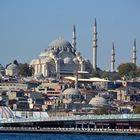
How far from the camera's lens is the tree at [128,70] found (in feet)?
329

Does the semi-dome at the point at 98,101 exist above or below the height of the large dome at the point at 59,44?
below

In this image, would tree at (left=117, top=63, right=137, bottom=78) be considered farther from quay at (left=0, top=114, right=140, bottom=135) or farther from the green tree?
quay at (left=0, top=114, right=140, bottom=135)

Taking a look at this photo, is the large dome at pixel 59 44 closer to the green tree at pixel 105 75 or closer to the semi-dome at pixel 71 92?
the green tree at pixel 105 75

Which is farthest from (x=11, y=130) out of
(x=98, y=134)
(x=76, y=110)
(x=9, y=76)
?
(x=9, y=76)

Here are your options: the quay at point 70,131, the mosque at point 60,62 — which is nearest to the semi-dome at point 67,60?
the mosque at point 60,62

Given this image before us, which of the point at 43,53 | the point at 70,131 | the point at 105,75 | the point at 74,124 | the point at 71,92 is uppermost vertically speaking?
the point at 43,53

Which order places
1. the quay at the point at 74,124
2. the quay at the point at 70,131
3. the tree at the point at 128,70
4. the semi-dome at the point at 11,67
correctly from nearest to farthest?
the quay at the point at 70,131 < the quay at the point at 74,124 < the tree at the point at 128,70 < the semi-dome at the point at 11,67

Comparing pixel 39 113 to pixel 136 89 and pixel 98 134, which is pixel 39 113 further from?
pixel 136 89

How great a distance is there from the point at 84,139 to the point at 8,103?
1282 inches

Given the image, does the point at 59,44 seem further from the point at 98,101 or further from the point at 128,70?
the point at 98,101

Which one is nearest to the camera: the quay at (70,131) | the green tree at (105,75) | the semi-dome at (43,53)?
the quay at (70,131)

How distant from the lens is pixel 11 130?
A: 53500mm

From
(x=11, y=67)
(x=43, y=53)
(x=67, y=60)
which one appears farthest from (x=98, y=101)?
(x=11, y=67)

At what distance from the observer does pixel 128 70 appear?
10050cm
